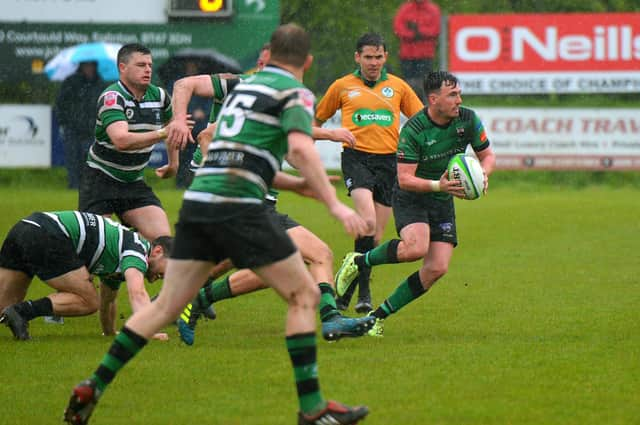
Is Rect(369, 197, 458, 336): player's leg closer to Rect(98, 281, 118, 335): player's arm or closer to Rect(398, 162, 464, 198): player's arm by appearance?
Rect(398, 162, 464, 198): player's arm

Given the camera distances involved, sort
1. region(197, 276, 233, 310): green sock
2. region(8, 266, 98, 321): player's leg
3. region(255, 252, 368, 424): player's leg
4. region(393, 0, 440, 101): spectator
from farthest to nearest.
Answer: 1. region(393, 0, 440, 101): spectator
2. region(197, 276, 233, 310): green sock
3. region(8, 266, 98, 321): player's leg
4. region(255, 252, 368, 424): player's leg

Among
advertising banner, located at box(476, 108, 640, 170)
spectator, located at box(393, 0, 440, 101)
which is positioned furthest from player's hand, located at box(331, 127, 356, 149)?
advertising banner, located at box(476, 108, 640, 170)

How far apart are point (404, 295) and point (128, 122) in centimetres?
240

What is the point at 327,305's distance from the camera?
29.5 feet

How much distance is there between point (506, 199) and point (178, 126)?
1406 cm

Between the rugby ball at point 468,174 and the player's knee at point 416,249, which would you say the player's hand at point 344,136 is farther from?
the player's knee at point 416,249

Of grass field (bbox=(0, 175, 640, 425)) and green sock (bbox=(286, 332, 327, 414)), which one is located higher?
green sock (bbox=(286, 332, 327, 414))

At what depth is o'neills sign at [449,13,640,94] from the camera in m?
24.1

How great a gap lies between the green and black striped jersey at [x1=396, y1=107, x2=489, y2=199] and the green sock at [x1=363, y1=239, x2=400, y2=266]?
1.64 feet

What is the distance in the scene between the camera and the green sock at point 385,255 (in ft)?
32.6

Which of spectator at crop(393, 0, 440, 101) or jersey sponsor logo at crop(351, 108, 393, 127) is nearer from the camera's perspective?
jersey sponsor logo at crop(351, 108, 393, 127)

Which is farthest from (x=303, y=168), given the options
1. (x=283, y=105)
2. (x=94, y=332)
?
(x=94, y=332)

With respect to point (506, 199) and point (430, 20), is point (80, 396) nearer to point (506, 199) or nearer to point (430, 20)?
point (506, 199)

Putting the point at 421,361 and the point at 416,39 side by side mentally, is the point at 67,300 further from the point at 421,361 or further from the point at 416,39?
the point at 416,39
